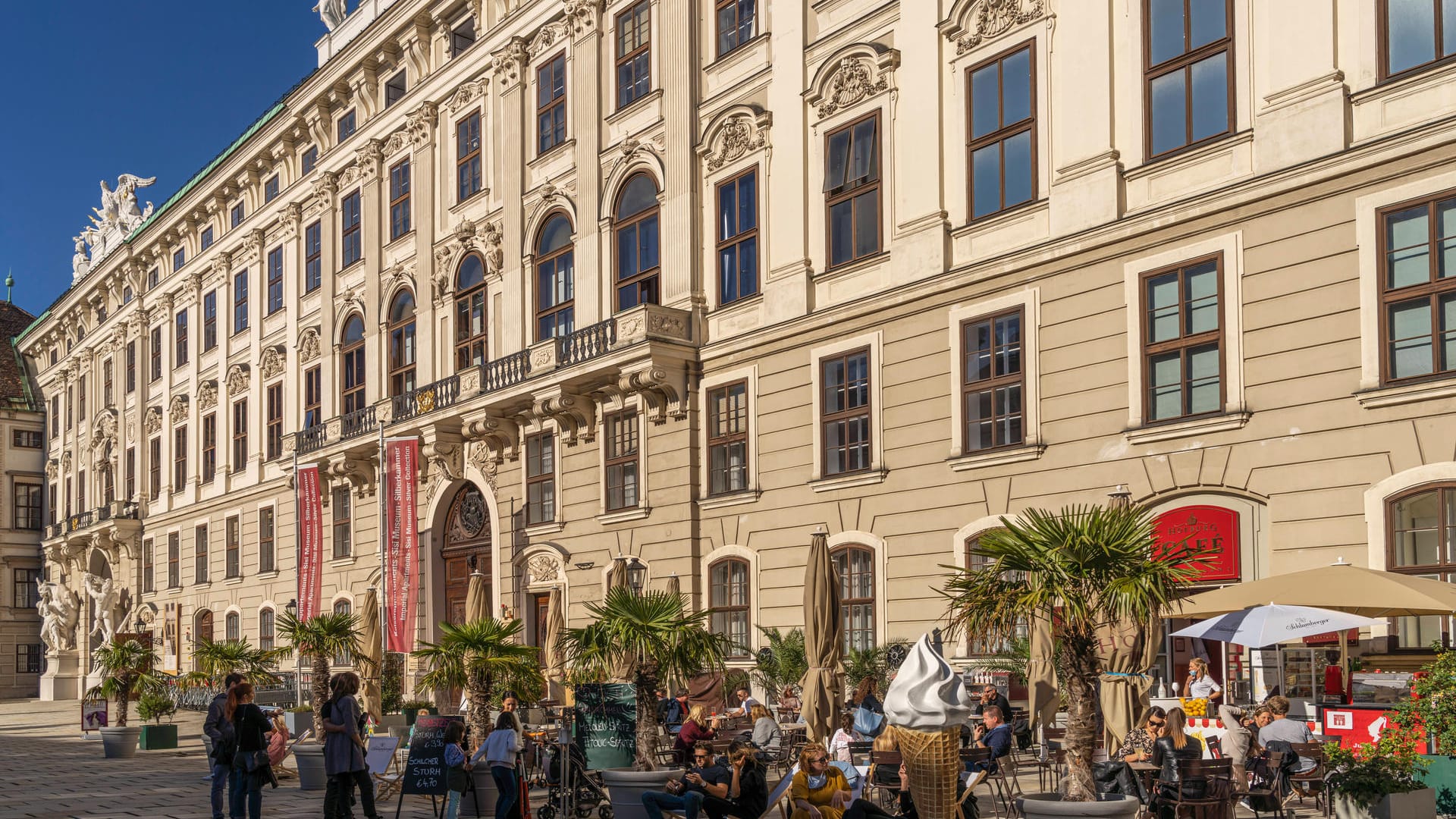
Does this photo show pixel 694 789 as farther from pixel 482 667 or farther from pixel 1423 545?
pixel 1423 545

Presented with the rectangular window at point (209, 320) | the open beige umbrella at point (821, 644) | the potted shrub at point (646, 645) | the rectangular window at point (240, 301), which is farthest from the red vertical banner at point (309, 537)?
the potted shrub at point (646, 645)

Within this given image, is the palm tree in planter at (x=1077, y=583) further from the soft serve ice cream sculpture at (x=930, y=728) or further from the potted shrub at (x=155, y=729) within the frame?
the potted shrub at (x=155, y=729)

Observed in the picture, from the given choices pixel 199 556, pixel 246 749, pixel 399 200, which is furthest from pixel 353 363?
pixel 246 749

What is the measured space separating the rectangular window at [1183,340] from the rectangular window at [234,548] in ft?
123

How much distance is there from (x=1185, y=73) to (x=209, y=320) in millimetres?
42798

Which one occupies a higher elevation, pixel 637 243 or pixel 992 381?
pixel 637 243

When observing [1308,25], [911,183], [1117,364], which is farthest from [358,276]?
[1308,25]

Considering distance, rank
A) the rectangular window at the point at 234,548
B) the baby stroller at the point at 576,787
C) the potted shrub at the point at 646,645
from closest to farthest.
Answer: the baby stroller at the point at 576,787, the potted shrub at the point at 646,645, the rectangular window at the point at 234,548

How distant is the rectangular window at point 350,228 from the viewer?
142ft

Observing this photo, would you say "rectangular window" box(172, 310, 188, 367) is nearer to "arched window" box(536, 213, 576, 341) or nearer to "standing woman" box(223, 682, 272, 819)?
"arched window" box(536, 213, 576, 341)

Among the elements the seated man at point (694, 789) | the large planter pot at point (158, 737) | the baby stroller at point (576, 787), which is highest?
the seated man at point (694, 789)

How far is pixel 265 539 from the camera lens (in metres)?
48.5

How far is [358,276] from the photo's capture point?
42.8 m

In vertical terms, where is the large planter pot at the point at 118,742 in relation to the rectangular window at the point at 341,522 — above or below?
below
